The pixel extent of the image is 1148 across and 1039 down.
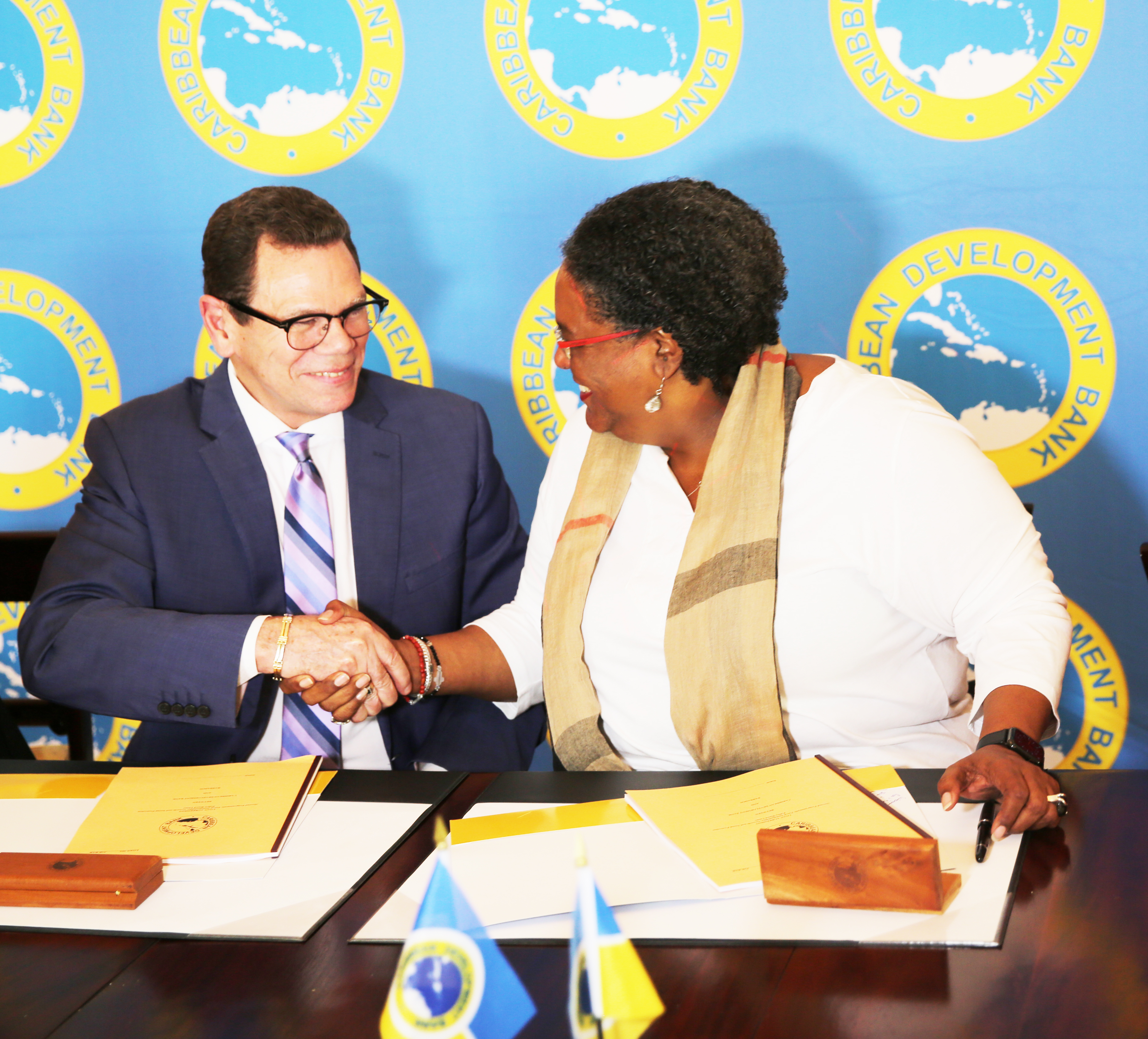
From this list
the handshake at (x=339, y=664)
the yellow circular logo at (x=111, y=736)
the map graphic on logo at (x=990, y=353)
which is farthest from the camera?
the yellow circular logo at (x=111, y=736)

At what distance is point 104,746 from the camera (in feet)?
9.11

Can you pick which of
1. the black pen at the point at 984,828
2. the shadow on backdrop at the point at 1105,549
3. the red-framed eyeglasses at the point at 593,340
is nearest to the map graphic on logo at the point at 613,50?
the red-framed eyeglasses at the point at 593,340

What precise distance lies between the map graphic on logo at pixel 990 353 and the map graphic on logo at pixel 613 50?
75 centimetres

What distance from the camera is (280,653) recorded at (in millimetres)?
1691

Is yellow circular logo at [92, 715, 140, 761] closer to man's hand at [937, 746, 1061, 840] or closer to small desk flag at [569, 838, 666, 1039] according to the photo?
man's hand at [937, 746, 1061, 840]

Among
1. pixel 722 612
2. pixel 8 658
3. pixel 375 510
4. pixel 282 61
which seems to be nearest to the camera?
pixel 722 612

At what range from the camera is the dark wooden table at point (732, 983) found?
0.79 meters

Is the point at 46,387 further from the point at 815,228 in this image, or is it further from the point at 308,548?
the point at 815,228

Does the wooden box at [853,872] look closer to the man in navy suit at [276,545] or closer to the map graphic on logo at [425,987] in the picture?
the map graphic on logo at [425,987]

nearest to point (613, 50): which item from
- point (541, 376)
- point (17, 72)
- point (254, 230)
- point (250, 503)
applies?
point (541, 376)

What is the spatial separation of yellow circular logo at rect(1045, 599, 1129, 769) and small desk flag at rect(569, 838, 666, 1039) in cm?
193

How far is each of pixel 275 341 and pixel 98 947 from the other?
1175mm

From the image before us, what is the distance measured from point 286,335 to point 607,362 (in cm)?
65

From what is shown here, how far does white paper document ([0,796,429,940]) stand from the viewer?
3.30 ft
